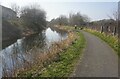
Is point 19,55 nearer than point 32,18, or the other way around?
point 19,55

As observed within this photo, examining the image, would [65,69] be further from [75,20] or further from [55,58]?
[75,20]

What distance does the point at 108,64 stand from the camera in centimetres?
1141

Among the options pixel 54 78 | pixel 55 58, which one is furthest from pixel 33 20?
pixel 54 78

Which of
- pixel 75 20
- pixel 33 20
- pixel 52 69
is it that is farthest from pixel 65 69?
pixel 75 20

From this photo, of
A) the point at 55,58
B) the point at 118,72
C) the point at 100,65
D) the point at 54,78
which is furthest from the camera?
the point at 55,58

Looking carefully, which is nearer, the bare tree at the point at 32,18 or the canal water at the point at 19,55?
the canal water at the point at 19,55

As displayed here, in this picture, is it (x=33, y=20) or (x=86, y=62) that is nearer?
(x=86, y=62)

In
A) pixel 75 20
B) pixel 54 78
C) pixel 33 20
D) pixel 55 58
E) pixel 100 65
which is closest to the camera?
pixel 54 78

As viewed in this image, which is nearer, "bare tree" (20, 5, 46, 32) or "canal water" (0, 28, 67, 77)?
"canal water" (0, 28, 67, 77)

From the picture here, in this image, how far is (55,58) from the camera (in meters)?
13.4

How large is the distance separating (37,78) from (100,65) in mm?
3507

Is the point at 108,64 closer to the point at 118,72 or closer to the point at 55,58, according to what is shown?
the point at 118,72

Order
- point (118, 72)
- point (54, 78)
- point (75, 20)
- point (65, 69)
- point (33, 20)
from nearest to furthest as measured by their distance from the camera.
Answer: point (54, 78), point (118, 72), point (65, 69), point (33, 20), point (75, 20)

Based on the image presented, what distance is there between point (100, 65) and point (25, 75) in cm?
375
